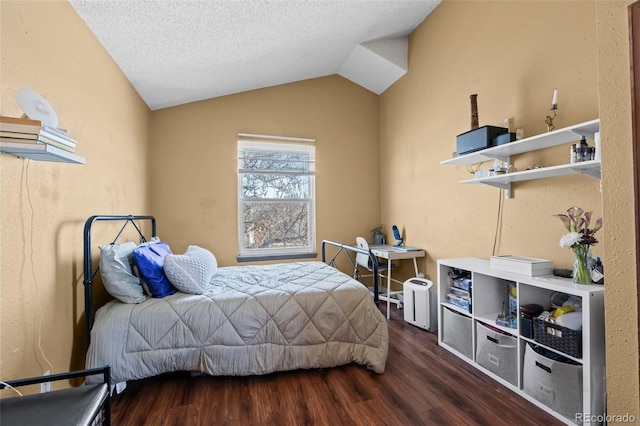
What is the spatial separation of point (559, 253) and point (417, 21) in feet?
8.85

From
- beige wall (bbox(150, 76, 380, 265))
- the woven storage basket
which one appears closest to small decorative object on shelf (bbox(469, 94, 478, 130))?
the woven storage basket

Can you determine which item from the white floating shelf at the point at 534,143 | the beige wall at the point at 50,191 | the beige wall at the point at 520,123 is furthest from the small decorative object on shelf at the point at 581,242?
the beige wall at the point at 50,191

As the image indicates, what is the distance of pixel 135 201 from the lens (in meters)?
2.85

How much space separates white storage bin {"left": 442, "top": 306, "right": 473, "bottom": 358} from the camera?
218 cm

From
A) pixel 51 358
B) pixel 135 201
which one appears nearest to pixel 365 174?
pixel 135 201

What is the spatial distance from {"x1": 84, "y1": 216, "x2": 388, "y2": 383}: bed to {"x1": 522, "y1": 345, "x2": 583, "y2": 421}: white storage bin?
0.85m

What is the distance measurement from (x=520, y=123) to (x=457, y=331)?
167 cm

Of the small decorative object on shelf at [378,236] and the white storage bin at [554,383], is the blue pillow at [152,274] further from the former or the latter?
the small decorative object on shelf at [378,236]

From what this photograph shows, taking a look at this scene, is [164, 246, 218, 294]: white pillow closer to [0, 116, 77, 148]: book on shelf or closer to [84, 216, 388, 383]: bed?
[84, 216, 388, 383]: bed

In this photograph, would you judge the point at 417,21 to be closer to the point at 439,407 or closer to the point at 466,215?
the point at 466,215

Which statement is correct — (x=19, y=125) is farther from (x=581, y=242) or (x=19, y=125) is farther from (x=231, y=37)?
(x=581, y=242)

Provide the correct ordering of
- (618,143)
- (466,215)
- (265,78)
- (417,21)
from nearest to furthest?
(618,143)
(466,215)
(417,21)
(265,78)

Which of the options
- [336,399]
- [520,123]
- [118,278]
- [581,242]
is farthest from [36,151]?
[520,123]

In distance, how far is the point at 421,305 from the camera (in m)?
2.79
